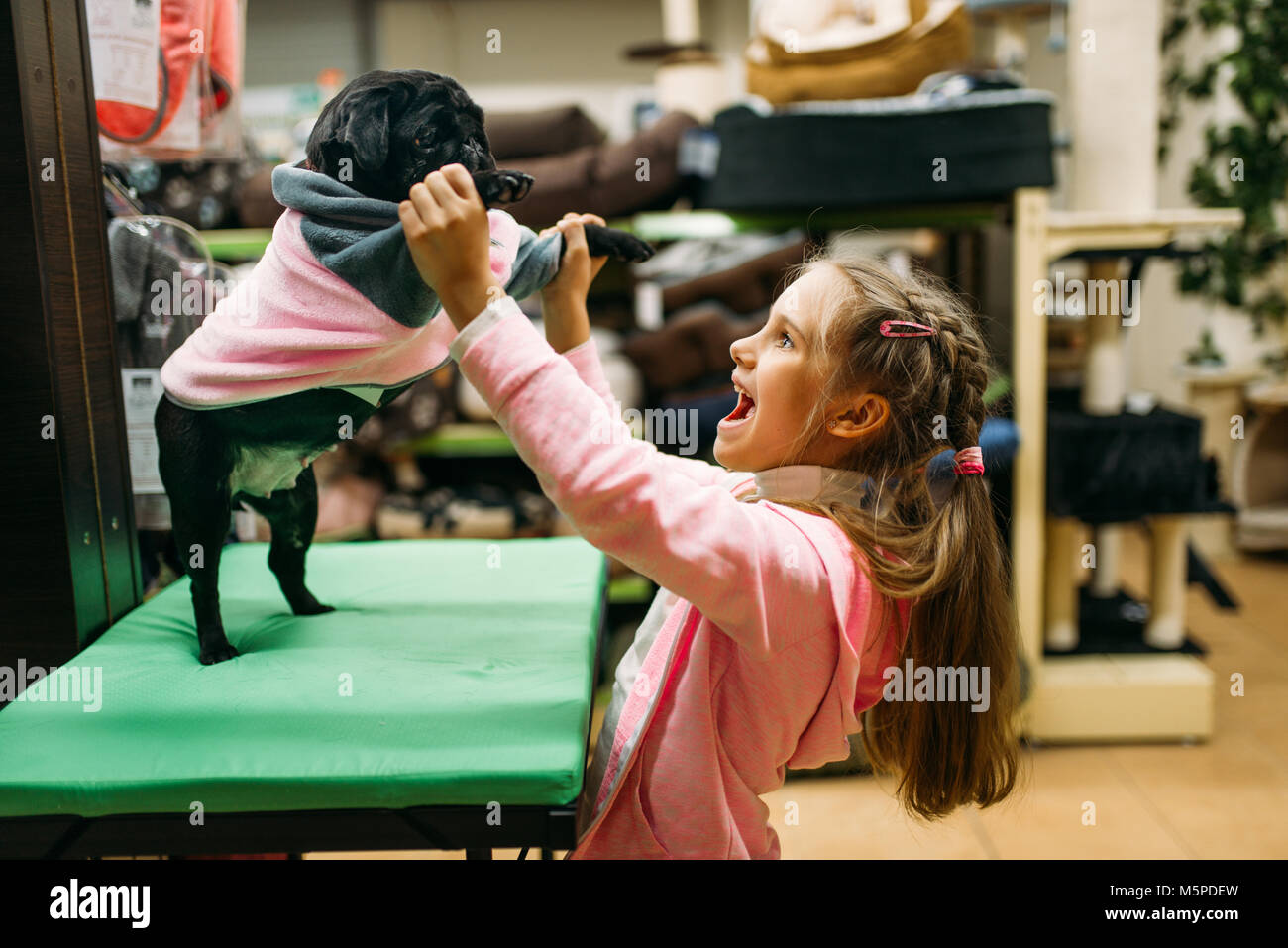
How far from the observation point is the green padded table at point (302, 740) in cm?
66

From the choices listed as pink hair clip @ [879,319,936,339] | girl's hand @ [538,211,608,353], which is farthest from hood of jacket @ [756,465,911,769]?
girl's hand @ [538,211,608,353]

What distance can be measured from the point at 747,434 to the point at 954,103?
1363mm

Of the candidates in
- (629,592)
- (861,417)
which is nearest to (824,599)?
(861,417)

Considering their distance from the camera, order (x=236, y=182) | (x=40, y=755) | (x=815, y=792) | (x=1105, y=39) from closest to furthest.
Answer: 1. (x=40, y=755)
2. (x=815, y=792)
3. (x=236, y=182)
4. (x=1105, y=39)

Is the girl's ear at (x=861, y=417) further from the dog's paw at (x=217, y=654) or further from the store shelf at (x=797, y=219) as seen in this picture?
the store shelf at (x=797, y=219)

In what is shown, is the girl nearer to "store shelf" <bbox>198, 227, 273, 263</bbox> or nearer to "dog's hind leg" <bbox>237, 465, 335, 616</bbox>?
"dog's hind leg" <bbox>237, 465, 335, 616</bbox>

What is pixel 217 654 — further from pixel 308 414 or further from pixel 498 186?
pixel 498 186

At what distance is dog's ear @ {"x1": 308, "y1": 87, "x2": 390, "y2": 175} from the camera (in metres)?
0.69

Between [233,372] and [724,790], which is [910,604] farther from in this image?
[233,372]

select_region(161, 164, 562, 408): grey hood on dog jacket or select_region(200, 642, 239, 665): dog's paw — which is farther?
select_region(200, 642, 239, 665): dog's paw

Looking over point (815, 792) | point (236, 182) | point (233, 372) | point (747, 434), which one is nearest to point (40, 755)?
point (233, 372)

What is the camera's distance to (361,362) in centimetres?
75

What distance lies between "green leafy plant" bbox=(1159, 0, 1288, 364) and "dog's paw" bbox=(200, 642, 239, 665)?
2374mm

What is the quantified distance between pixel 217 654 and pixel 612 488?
0.39m
